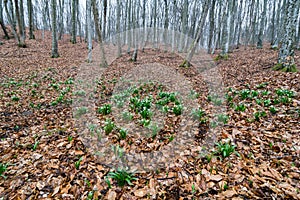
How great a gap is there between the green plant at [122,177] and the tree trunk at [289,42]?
720 centimetres

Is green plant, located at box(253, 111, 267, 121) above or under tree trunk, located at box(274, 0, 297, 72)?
under

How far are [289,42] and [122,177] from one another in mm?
7686

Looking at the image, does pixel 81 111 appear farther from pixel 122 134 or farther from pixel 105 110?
pixel 122 134

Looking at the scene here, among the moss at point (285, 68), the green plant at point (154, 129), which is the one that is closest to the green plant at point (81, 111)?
the green plant at point (154, 129)

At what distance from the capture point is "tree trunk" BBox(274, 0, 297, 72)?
21.2 feet

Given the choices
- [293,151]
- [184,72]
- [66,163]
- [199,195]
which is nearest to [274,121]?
[293,151]

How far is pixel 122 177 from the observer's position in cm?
271

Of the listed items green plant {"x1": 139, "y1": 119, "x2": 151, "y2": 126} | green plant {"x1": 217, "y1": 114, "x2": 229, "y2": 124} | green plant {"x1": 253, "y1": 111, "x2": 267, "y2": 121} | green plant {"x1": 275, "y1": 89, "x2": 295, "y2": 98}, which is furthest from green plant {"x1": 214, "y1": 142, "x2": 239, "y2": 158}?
green plant {"x1": 275, "y1": 89, "x2": 295, "y2": 98}

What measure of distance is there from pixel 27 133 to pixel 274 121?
5.77 meters

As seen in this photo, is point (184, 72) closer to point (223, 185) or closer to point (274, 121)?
point (274, 121)

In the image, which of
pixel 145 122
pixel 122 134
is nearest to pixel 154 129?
pixel 145 122

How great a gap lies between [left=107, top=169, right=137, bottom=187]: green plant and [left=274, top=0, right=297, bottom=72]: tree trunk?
7.20m

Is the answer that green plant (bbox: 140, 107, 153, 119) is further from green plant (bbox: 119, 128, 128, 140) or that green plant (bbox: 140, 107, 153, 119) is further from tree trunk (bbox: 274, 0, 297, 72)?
tree trunk (bbox: 274, 0, 297, 72)

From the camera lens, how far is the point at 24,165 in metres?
3.24
